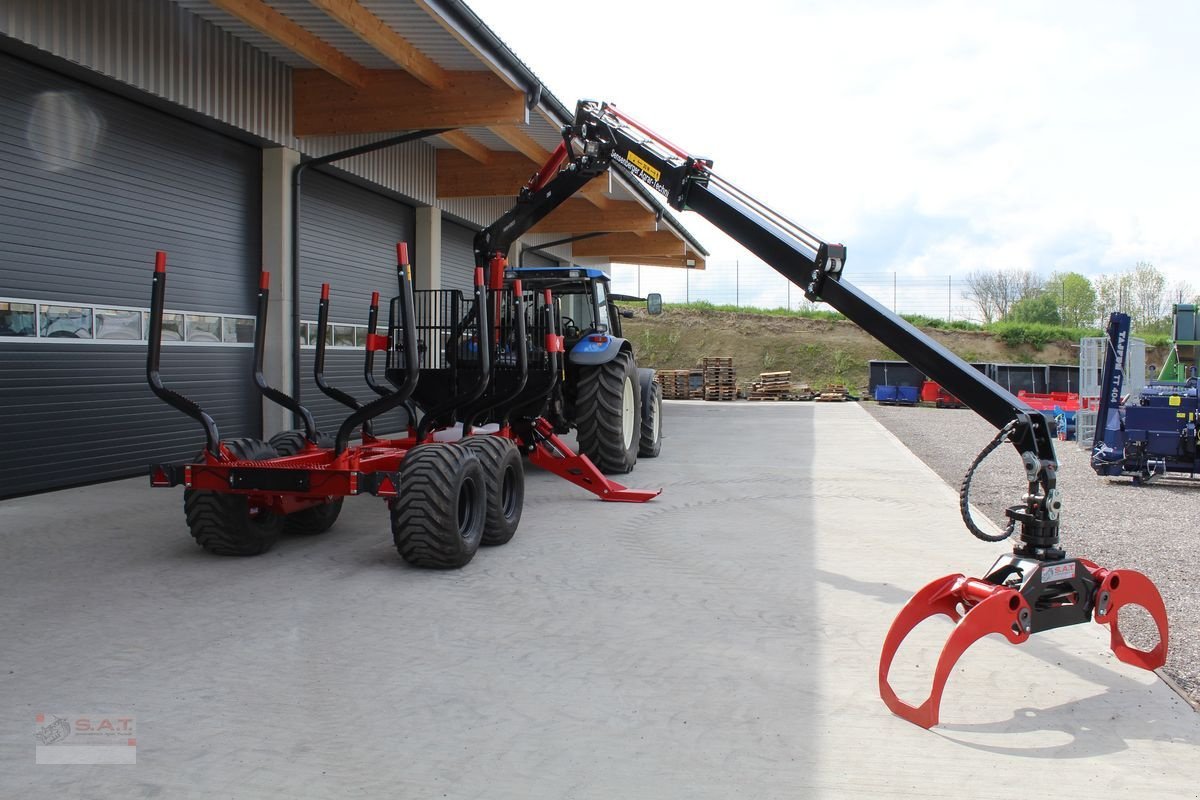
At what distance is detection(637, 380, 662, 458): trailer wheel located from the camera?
12562 millimetres

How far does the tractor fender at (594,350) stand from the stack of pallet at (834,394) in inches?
876

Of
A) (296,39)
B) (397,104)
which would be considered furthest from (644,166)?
(397,104)

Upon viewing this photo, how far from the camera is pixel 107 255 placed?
9688mm

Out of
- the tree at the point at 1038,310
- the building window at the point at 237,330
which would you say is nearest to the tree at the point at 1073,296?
the tree at the point at 1038,310

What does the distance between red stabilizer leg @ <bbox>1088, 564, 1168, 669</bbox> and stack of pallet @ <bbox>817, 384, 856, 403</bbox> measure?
27681mm

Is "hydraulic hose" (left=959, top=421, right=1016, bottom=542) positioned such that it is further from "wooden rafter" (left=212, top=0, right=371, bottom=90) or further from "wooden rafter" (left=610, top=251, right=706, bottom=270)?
"wooden rafter" (left=610, top=251, right=706, bottom=270)

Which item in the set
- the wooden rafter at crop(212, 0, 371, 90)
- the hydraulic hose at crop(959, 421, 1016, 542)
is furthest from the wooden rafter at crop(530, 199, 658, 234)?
the hydraulic hose at crop(959, 421, 1016, 542)

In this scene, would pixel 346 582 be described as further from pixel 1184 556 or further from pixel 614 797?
pixel 1184 556

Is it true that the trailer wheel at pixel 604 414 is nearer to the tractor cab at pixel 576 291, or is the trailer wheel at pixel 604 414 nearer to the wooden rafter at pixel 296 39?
the tractor cab at pixel 576 291

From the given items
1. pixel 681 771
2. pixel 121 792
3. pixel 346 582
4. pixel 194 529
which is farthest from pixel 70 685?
pixel 681 771

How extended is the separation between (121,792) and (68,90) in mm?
8154

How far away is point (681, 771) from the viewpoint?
335 centimetres

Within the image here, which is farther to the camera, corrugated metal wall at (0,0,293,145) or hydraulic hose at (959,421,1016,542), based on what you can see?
corrugated metal wall at (0,0,293,145)

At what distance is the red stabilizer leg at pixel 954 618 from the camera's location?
Result: 3791mm
